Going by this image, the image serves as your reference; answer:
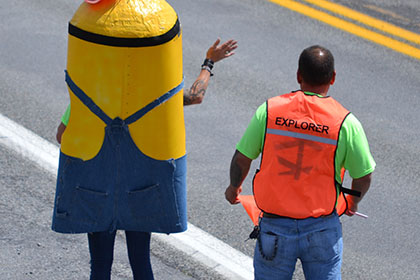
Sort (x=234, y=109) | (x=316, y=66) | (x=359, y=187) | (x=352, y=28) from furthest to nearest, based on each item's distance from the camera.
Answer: (x=352, y=28) < (x=234, y=109) < (x=359, y=187) < (x=316, y=66)

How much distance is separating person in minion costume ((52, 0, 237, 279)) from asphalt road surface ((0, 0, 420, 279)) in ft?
4.14

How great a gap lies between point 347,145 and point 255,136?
466mm

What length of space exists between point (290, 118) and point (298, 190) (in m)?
0.36

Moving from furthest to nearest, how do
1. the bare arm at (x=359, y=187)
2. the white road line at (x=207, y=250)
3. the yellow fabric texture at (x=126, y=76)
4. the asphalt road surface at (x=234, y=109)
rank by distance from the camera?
the asphalt road surface at (x=234, y=109)
the white road line at (x=207, y=250)
the bare arm at (x=359, y=187)
the yellow fabric texture at (x=126, y=76)

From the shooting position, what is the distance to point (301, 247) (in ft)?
13.7

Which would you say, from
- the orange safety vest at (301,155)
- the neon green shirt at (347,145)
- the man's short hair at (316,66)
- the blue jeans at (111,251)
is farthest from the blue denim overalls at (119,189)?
the man's short hair at (316,66)

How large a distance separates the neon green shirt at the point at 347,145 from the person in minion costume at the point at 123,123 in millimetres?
385

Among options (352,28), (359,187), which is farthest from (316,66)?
(352,28)

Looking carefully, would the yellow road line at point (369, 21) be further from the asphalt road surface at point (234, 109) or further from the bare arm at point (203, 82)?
the bare arm at point (203, 82)

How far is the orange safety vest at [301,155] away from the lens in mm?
4082

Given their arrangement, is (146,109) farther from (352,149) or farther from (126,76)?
(352,149)

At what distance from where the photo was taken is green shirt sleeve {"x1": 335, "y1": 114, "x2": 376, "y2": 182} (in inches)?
161

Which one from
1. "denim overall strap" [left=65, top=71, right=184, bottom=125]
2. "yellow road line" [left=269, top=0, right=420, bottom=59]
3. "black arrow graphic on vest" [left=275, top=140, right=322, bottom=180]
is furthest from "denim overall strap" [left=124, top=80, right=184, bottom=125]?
"yellow road line" [left=269, top=0, right=420, bottom=59]

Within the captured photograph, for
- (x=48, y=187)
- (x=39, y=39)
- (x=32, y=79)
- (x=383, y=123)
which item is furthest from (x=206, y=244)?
(x=39, y=39)
